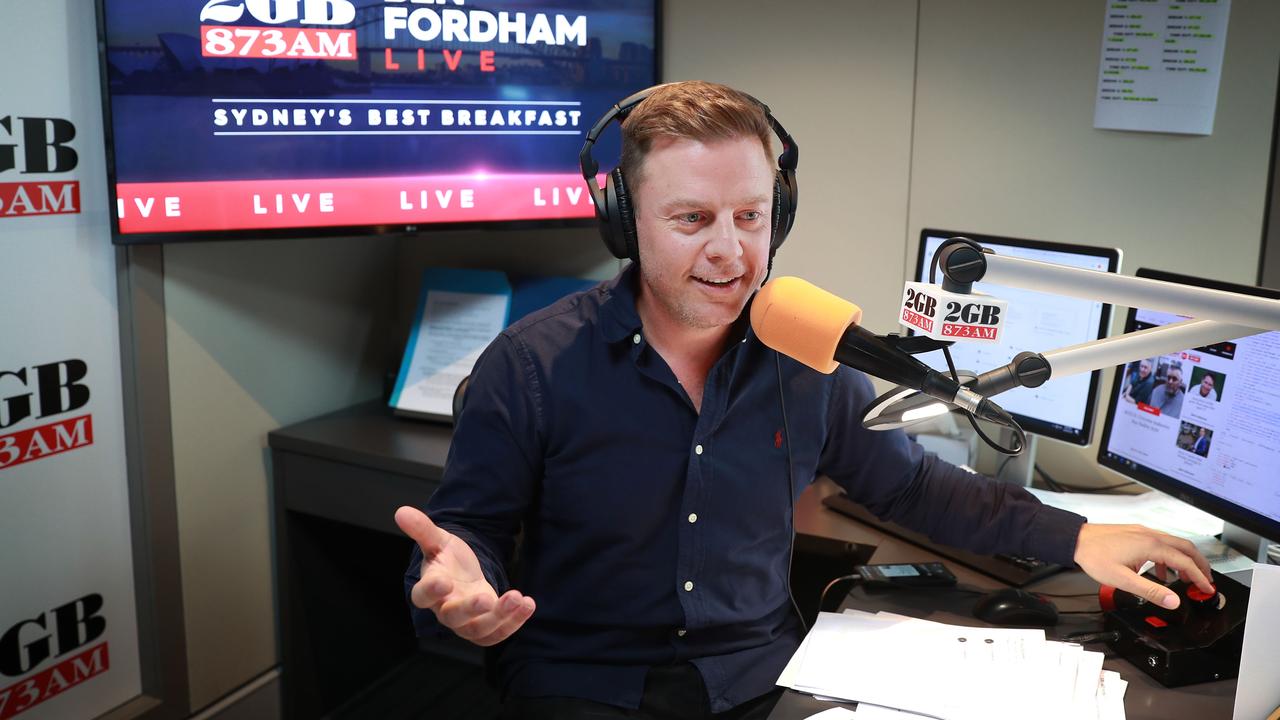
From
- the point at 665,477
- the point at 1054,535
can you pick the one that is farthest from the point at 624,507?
the point at 1054,535

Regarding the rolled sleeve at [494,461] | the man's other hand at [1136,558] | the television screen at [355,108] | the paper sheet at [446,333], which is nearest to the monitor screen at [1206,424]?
the man's other hand at [1136,558]

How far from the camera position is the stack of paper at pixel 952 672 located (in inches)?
48.1

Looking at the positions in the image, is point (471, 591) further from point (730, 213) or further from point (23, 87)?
point (23, 87)

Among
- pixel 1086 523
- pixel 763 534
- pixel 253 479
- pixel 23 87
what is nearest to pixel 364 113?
pixel 23 87

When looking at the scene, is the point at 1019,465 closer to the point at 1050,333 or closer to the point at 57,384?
the point at 1050,333

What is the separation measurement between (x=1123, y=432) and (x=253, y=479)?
71.4 inches

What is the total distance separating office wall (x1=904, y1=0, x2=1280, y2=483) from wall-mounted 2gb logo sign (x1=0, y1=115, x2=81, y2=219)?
1694mm

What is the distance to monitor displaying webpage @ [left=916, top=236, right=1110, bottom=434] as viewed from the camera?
1.89 m

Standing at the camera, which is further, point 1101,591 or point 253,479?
point 253,479

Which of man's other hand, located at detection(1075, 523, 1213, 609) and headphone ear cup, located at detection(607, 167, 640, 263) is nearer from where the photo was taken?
man's other hand, located at detection(1075, 523, 1213, 609)

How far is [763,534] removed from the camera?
1571 mm

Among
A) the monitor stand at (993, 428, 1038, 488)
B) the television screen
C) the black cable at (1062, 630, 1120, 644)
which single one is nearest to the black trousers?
the black cable at (1062, 630, 1120, 644)

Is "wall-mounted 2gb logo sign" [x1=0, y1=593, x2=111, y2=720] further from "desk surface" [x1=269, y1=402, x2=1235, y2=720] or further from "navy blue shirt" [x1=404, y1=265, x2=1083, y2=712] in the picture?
"navy blue shirt" [x1=404, y1=265, x2=1083, y2=712]

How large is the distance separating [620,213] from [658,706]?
0.69 m
